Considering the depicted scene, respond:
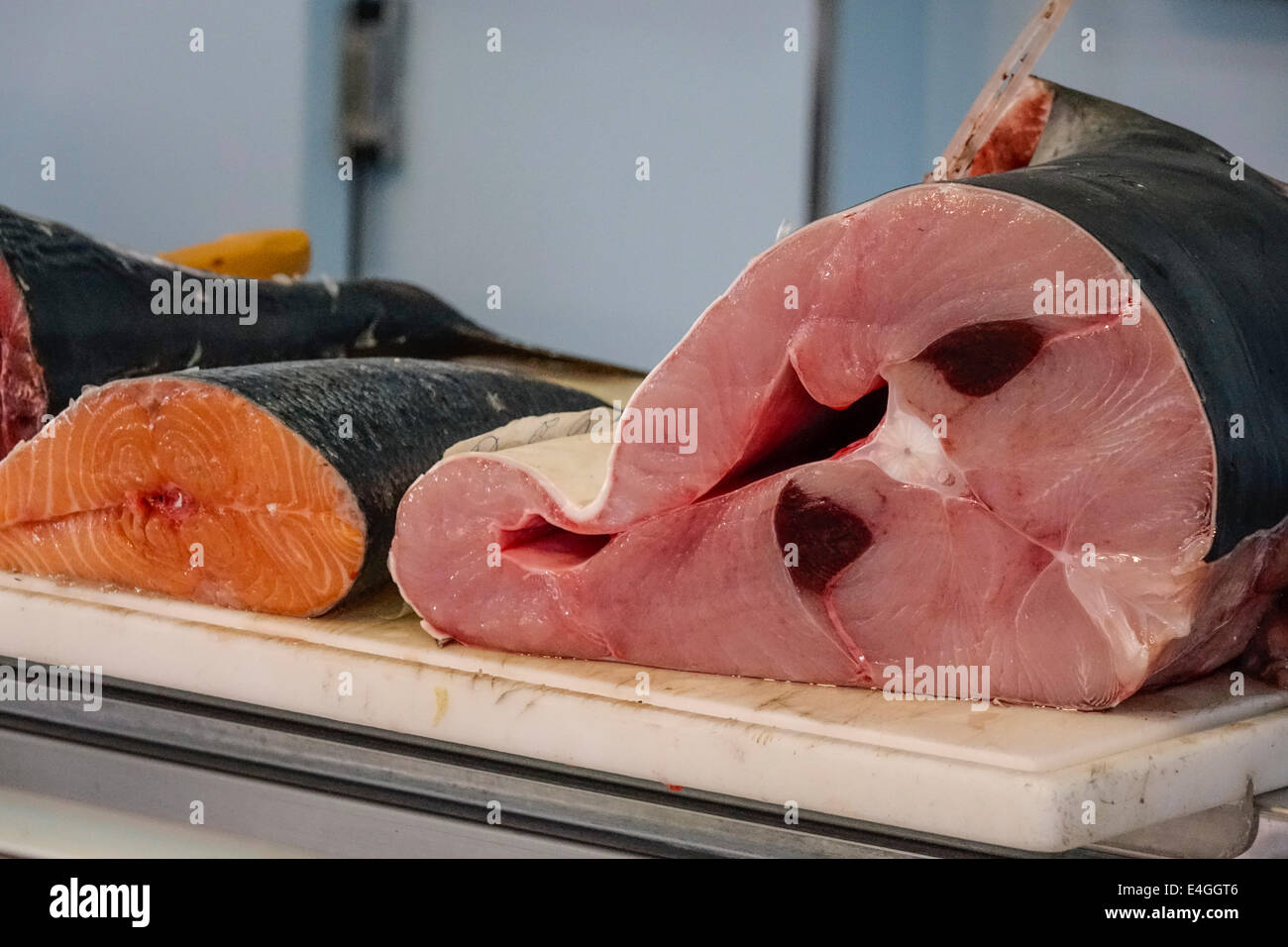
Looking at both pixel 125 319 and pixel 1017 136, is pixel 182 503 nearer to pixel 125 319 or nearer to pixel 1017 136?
pixel 125 319

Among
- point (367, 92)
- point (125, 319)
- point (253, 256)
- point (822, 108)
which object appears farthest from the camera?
point (367, 92)

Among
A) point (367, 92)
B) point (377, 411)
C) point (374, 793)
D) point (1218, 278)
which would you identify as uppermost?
point (367, 92)

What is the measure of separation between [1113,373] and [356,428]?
42.6 inches

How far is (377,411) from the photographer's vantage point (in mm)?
2160

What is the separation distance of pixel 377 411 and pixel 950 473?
0.94 m

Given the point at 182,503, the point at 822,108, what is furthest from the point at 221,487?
the point at 822,108

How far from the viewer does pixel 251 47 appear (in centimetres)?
552

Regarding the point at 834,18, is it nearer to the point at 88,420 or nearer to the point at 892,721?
the point at 88,420

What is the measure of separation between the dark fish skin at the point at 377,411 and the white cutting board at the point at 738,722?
6.9 inches

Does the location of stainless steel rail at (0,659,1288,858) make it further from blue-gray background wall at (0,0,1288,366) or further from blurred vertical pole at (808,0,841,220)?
blue-gray background wall at (0,0,1288,366)

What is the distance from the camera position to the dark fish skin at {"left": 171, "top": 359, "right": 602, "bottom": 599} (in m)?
2.01

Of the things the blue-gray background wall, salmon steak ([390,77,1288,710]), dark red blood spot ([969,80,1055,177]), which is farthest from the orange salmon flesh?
the blue-gray background wall

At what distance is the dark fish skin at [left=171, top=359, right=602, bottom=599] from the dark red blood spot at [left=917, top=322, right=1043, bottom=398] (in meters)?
0.85

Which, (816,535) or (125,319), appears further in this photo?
(125,319)
